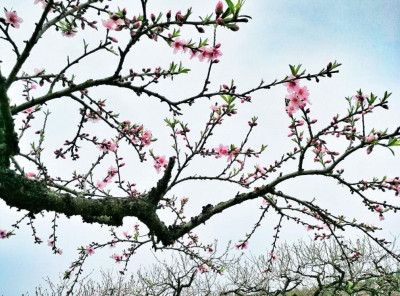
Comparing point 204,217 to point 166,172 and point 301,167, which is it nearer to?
point 166,172

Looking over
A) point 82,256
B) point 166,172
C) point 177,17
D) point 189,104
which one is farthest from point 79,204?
point 82,256

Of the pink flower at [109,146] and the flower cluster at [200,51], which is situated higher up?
the pink flower at [109,146]

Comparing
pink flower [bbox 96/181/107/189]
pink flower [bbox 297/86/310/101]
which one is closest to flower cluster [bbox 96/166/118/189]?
pink flower [bbox 96/181/107/189]

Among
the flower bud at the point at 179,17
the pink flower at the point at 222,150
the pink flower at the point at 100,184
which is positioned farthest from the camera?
the pink flower at the point at 100,184

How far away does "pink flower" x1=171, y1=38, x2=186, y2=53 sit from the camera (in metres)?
2.50

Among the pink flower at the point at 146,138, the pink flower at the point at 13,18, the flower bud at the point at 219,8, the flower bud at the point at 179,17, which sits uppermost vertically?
the pink flower at the point at 13,18

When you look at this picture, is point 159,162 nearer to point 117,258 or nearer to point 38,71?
point 38,71

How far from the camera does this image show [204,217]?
3.20 meters

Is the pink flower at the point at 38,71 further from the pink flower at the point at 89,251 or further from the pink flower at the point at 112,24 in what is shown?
the pink flower at the point at 89,251

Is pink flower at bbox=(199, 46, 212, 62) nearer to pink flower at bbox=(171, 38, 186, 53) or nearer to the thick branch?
pink flower at bbox=(171, 38, 186, 53)

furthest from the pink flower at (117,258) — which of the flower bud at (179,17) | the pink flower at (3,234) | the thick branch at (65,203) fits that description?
the flower bud at (179,17)

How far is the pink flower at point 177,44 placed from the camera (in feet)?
8.20

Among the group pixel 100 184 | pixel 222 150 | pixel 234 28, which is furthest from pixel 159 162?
pixel 234 28

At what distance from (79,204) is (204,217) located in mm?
1163
